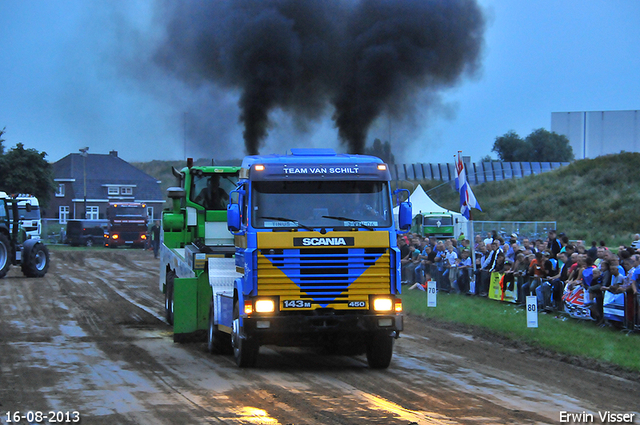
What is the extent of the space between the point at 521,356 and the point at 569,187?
144 ft

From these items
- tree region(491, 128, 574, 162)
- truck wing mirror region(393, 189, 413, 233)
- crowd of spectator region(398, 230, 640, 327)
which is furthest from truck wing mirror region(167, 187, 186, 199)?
tree region(491, 128, 574, 162)

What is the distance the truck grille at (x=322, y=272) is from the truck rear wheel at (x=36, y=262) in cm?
1908

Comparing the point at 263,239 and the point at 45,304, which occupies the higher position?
the point at 263,239

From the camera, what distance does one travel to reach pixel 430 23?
2148 cm

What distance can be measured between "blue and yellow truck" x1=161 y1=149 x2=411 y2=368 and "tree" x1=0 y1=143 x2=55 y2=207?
178 feet

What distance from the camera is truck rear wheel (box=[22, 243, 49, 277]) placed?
87.3 ft

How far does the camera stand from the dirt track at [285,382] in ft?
25.9

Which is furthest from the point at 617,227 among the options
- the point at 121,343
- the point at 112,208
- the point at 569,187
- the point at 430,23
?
the point at 121,343

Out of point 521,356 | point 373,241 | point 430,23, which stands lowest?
point 521,356

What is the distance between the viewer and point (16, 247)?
25484mm

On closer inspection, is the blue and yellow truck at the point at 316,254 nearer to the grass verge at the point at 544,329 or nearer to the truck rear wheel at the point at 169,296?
the grass verge at the point at 544,329

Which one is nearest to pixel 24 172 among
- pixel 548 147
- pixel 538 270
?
pixel 538 270

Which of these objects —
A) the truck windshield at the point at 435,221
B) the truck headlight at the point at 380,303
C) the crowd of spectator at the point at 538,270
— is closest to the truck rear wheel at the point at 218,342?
the truck headlight at the point at 380,303

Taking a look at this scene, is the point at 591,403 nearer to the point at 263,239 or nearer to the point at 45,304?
the point at 263,239
